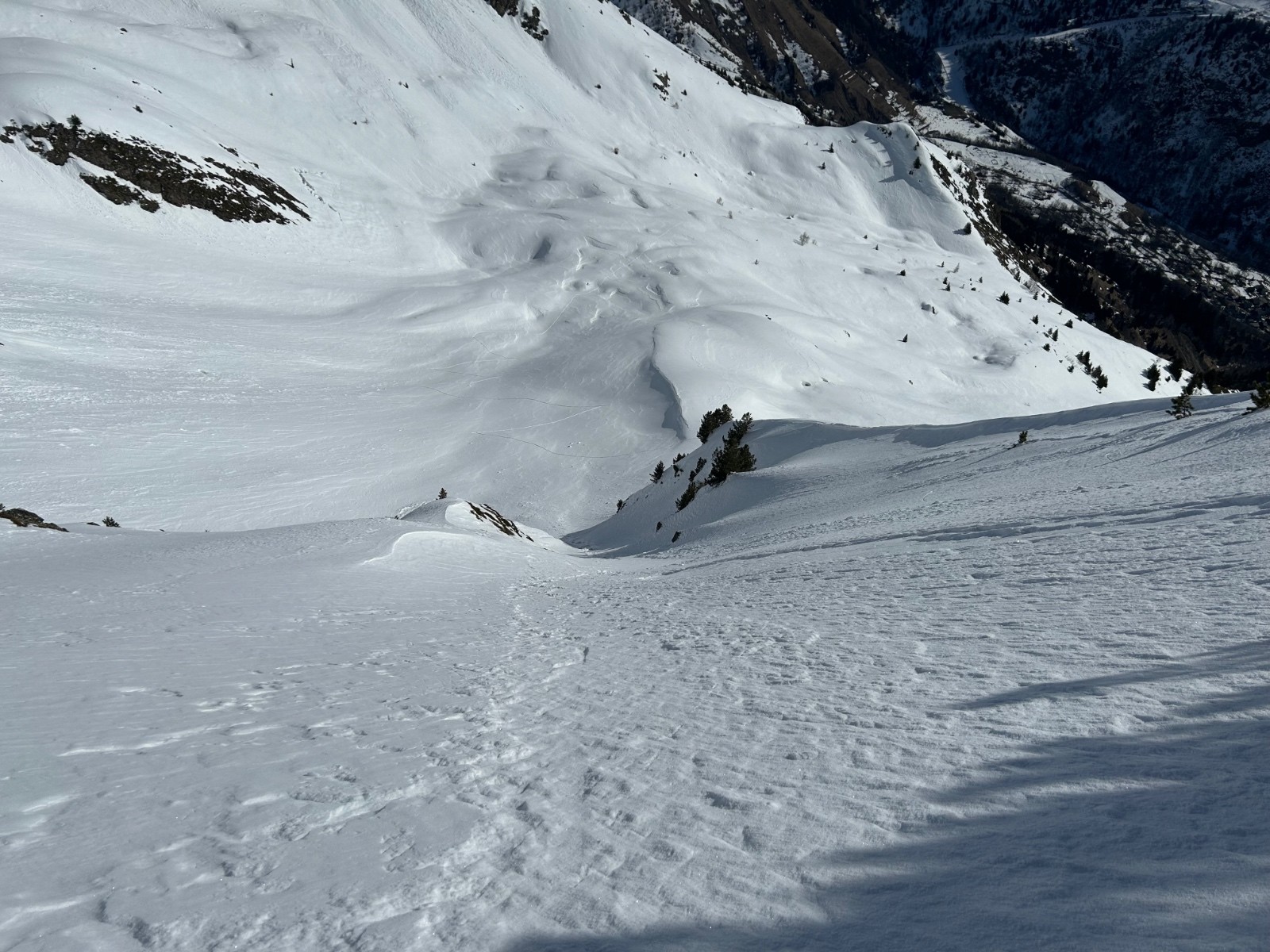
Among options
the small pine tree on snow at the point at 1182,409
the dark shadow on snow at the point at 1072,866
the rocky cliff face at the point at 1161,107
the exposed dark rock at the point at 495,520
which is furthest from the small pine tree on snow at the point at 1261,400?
the rocky cliff face at the point at 1161,107

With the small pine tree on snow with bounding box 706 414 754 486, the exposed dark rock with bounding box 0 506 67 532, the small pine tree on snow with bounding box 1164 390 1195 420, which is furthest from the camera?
the small pine tree on snow with bounding box 706 414 754 486

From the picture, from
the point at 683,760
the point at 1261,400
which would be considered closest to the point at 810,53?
the point at 1261,400

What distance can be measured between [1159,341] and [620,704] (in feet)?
386

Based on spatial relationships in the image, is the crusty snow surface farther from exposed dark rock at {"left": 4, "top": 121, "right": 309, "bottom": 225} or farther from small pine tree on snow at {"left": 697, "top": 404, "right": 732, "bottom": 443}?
exposed dark rock at {"left": 4, "top": 121, "right": 309, "bottom": 225}

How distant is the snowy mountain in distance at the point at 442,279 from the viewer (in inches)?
765

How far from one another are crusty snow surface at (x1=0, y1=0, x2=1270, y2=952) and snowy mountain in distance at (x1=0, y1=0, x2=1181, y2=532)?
231 mm

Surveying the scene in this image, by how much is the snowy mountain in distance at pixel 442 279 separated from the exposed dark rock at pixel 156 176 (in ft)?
0.98

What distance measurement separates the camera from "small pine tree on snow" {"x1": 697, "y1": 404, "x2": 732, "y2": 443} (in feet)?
77.0

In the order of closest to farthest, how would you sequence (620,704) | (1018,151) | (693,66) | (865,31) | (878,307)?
(620,704)
(878,307)
(693,66)
(1018,151)
(865,31)

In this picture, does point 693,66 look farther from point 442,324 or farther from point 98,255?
point 98,255

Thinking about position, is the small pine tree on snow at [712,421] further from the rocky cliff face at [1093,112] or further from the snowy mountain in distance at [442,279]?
the rocky cliff face at [1093,112]

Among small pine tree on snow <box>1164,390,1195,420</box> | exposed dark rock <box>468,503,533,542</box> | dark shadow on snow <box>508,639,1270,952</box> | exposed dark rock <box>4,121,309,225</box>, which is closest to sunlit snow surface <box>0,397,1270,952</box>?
dark shadow on snow <box>508,639,1270,952</box>

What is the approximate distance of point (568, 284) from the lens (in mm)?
34000

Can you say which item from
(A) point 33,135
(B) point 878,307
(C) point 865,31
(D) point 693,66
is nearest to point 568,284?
(B) point 878,307
